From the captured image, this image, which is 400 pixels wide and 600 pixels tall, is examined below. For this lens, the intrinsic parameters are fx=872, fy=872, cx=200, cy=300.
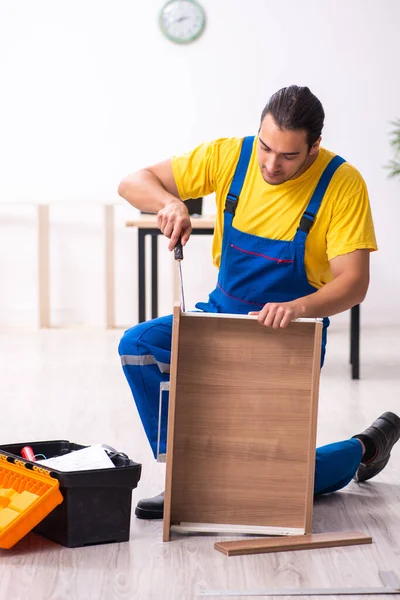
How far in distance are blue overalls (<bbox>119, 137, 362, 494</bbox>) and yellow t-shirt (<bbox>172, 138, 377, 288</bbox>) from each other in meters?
0.02

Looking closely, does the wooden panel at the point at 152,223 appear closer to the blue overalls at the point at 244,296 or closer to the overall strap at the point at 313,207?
the blue overalls at the point at 244,296

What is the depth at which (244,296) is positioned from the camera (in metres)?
2.37

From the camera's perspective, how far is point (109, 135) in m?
5.78

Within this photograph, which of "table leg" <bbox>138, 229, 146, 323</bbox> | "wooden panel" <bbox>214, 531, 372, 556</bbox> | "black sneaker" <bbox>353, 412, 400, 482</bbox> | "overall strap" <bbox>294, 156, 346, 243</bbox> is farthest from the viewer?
"table leg" <bbox>138, 229, 146, 323</bbox>

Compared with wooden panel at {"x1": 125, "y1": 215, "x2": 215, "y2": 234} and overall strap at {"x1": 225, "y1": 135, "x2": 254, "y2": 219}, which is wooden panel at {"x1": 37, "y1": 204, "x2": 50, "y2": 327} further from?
overall strap at {"x1": 225, "y1": 135, "x2": 254, "y2": 219}

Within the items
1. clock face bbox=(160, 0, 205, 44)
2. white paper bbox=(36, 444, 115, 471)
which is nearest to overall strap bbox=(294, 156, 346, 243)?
white paper bbox=(36, 444, 115, 471)

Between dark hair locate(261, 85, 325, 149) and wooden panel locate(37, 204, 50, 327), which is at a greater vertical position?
dark hair locate(261, 85, 325, 149)

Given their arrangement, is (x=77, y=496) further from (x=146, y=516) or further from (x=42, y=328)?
(x=42, y=328)

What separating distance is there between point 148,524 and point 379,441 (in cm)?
73

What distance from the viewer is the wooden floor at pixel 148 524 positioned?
71.2 inches

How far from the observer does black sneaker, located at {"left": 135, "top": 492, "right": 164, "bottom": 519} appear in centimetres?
221

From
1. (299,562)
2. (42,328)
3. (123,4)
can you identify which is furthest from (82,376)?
(123,4)

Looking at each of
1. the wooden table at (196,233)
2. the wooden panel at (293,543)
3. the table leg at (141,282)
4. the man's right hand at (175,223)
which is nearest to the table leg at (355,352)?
the wooden table at (196,233)

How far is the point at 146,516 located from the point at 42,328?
3596mm
